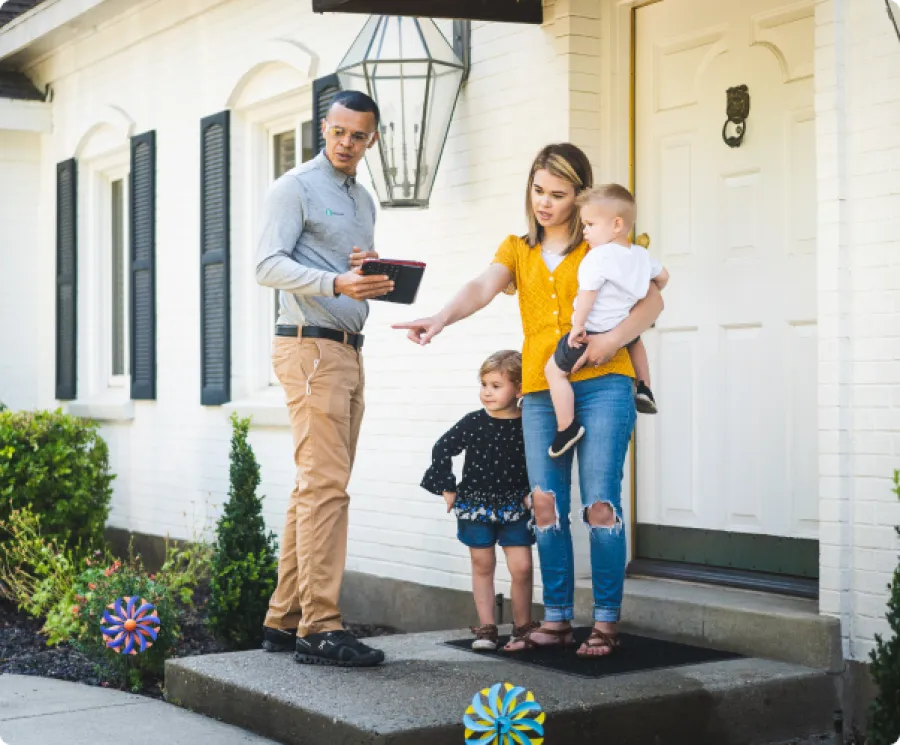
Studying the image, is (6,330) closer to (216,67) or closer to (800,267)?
(216,67)

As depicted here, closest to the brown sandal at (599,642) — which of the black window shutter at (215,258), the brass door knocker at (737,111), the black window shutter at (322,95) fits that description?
the brass door knocker at (737,111)

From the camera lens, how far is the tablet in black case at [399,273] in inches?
187

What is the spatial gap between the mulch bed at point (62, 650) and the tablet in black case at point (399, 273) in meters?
2.26

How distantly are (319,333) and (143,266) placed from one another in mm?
5263

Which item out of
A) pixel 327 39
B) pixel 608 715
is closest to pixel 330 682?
pixel 608 715

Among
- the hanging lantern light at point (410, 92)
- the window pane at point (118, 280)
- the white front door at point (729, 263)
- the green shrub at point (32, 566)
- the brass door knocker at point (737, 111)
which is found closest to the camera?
the white front door at point (729, 263)

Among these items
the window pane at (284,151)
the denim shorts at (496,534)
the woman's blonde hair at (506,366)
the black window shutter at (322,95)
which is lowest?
the denim shorts at (496,534)

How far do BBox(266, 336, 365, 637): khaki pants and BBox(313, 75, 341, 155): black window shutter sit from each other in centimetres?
301

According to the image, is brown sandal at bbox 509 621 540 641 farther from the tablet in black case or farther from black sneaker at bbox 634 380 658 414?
the tablet in black case

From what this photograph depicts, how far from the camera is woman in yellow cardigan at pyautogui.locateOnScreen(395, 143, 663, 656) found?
4.89m

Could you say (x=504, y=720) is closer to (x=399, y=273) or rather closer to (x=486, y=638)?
(x=486, y=638)

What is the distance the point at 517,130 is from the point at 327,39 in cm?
189

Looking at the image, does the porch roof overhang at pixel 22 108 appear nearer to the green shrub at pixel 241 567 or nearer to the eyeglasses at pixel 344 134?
the green shrub at pixel 241 567

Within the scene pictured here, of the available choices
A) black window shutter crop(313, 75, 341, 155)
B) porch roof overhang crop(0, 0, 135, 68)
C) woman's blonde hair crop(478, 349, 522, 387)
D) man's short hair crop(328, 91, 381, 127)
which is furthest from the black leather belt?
porch roof overhang crop(0, 0, 135, 68)
